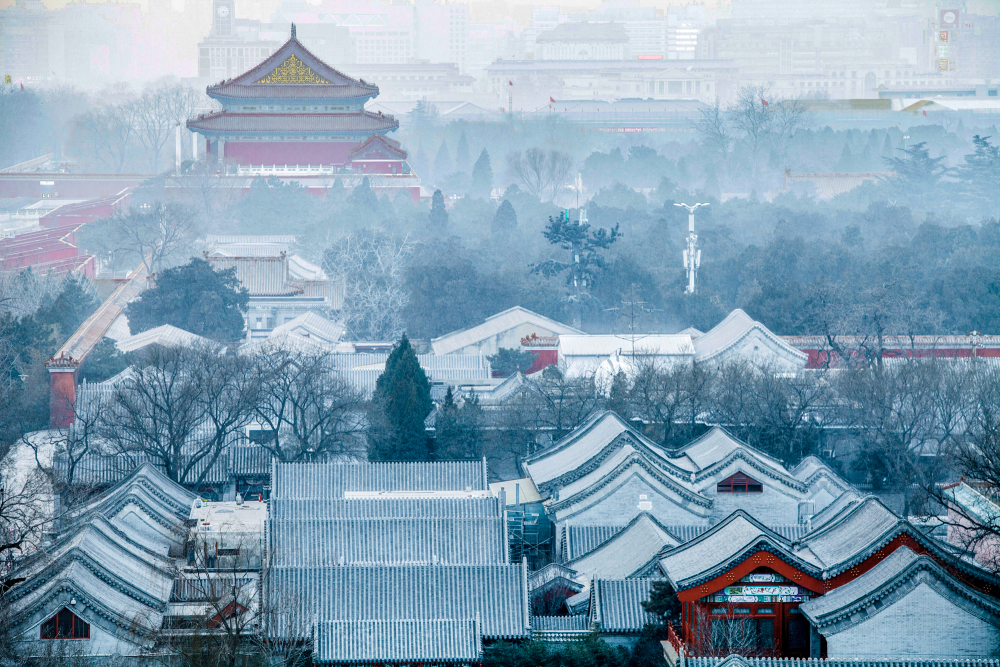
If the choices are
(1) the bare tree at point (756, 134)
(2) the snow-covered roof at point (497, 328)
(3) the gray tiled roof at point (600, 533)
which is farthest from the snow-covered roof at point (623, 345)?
(1) the bare tree at point (756, 134)

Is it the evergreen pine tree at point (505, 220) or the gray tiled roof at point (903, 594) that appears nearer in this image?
the gray tiled roof at point (903, 594)

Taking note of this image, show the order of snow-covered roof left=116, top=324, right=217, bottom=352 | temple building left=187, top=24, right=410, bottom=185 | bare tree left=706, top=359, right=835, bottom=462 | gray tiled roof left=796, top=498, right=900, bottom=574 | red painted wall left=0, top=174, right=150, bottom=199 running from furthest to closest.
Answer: red painted wall left=0, top=174, right=150, bottom=199 < temple building left=187, top=24, right=410, bottom=185 < snow-covered roof left=116, top=324, right=217, bottom=352 < bare tree left=706, top=359, right=835, bottom=462 < gray tiled roof left=796, top=498, right=900, bottom=574

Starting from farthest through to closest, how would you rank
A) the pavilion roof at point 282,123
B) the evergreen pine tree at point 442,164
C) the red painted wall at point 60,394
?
1. the evergreen pine tree at point 442,164
2. the pavilion roof at point 282,123
3. the red painted wall at point 60,394

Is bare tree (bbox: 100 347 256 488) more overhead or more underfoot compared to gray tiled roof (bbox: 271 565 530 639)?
more overhead

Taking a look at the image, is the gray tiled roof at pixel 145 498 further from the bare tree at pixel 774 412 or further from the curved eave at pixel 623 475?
the bare tree at pixel 774 412

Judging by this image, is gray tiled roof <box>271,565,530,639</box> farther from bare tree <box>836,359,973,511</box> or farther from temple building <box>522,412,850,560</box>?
bare tree <box>836,359,973,511</box>

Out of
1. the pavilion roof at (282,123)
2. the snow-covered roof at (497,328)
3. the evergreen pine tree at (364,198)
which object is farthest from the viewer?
the pavilion roof at (282,123)

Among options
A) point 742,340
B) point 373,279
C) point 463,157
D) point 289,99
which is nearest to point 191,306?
point 373,279

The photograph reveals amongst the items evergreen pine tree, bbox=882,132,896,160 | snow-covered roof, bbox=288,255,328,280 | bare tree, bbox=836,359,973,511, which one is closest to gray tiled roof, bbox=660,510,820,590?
bare tree, bbox=836,359,973,511

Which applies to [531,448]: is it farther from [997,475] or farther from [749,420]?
[997,475]
